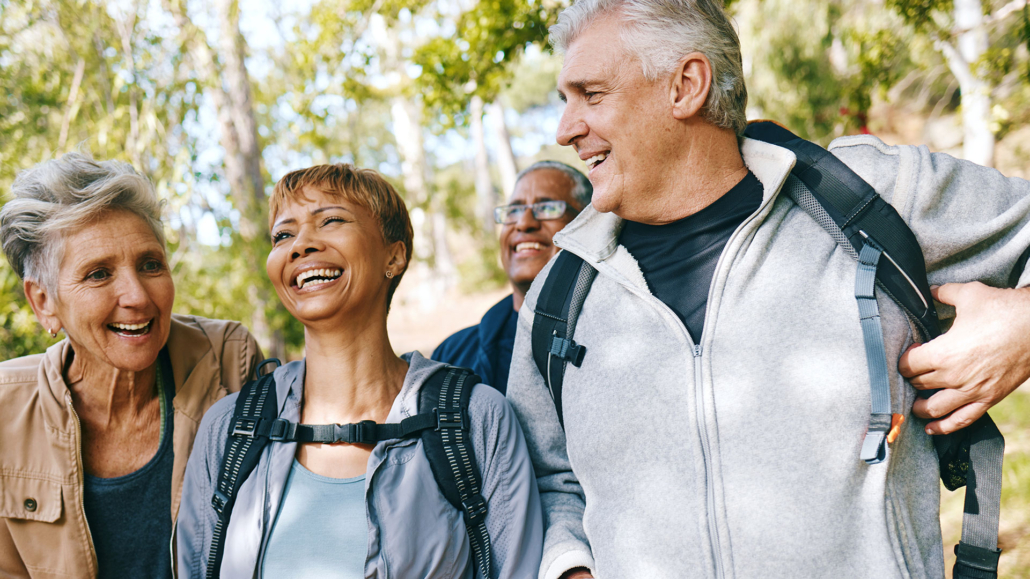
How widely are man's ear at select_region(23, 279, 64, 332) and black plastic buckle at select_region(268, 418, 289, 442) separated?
3.12ft

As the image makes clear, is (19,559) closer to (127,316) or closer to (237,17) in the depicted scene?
(127,316)

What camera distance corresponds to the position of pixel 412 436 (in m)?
2.07

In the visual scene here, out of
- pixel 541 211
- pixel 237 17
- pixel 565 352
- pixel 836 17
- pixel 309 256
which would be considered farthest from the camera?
pixel 836 17

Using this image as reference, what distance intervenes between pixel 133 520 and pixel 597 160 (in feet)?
6.85

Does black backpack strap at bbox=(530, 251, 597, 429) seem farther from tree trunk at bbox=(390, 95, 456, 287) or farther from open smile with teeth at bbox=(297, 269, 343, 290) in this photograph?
tree trunk at bbox=(390, 95, 456, 287)

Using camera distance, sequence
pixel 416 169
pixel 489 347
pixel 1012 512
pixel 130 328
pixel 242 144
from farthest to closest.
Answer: pixel 416 169 → pixel 242 144 → pixel 1012 512 → pixel 489 347 → pixel 130 328

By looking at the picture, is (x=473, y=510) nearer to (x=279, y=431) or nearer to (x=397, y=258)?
(x=279, y=431)

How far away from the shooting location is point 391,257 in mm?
2379

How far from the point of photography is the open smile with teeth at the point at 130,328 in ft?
7.68

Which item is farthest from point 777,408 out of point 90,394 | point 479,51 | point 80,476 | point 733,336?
point 479,51

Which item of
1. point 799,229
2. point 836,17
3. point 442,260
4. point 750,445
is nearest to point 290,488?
point 750,445

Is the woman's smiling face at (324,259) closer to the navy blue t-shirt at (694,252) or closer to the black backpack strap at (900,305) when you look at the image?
the navy blue t-shirt at (694,252)

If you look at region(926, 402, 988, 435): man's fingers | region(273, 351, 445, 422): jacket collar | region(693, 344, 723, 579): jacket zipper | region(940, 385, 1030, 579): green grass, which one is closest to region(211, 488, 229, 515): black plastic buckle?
region(273, 351, 445, 422): jacket collar

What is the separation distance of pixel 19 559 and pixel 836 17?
54.3 feet
